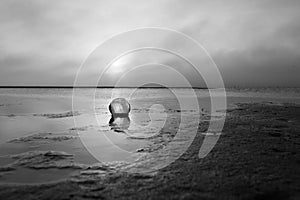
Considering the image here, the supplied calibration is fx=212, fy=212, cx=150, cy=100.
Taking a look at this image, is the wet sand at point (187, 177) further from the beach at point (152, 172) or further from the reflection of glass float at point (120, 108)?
the reflection of glass float at point (120, 108)

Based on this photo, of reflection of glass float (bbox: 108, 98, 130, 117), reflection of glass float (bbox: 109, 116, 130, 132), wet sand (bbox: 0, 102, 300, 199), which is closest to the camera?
wet sand (bbox: 0, 102, 300, 199)

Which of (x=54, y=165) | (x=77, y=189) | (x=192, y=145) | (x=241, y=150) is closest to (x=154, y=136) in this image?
(x=192, y=145)

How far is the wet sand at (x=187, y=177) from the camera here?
115 inches

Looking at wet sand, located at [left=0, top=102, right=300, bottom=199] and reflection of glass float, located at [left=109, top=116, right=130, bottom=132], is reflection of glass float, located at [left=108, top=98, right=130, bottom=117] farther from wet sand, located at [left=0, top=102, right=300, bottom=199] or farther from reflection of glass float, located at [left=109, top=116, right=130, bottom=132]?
wet sand, located at [left=0, top=102, right=300, bottom=199]

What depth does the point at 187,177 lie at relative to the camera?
3500mm

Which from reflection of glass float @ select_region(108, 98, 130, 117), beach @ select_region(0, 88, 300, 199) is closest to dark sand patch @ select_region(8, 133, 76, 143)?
beach @ select_region(0, 88, 300, 199)

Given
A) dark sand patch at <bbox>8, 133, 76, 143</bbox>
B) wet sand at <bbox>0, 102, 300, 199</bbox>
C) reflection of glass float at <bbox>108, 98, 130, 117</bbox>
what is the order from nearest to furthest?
wet sand at <bbox>0, 102, 300, 199</bbox>, dark sand patch at <bbox>8, 133, 76, 143</bbox>, reflection of glass float at <bbox>108, 98, 130, 117</bbox>

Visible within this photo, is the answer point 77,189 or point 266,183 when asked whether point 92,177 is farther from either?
point 266,183

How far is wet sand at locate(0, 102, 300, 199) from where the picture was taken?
2918 millimetres

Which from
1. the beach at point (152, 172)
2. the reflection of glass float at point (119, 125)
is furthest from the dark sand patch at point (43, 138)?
the reflection of glass float at point (119, 125)

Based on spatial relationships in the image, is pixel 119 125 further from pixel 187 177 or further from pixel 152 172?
pixel 187 177

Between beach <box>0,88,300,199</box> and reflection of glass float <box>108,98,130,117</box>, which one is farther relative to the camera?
reflection of glass float <box>108,98,130,117</box>

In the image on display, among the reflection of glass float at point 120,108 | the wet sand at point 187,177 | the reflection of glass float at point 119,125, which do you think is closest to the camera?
the wet sand at point 187,177

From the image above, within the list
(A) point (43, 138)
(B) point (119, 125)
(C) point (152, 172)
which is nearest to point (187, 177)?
(C) point (152, 172)
